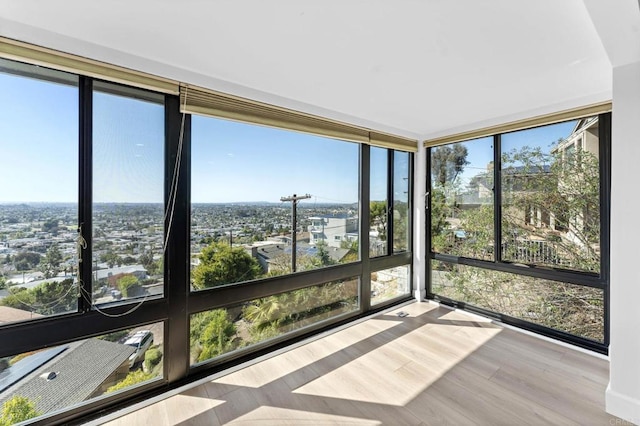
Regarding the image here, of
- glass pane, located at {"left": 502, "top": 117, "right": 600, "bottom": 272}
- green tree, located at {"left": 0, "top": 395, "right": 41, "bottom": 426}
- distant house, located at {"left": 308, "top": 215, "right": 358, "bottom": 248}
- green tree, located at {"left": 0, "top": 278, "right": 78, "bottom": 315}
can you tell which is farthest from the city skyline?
glass pane, located at {"left": 502, "top": 117, "right": 600, "bottom": 272}

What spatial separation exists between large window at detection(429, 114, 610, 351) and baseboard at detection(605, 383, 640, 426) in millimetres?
947

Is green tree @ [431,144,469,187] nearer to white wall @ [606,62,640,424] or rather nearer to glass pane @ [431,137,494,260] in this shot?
glass pane @ [431,137,494,260]

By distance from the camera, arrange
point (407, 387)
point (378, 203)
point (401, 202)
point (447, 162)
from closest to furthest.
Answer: point (407, 387) < point (378, 203) < point (447, 162) < point (401, 202)

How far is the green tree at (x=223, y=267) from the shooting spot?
7.75 ft

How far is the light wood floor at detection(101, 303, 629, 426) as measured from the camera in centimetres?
192

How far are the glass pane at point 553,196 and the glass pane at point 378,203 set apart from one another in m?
1.39

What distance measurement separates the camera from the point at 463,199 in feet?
12.3

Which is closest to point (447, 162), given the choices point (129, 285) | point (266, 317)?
point (266, 317)

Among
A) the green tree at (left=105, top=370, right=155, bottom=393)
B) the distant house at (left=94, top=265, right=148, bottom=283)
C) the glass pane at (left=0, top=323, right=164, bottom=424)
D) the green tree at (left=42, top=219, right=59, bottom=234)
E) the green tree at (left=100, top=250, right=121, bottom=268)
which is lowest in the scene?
the green tree at (left=105, top=370, right=155, bottom=393)

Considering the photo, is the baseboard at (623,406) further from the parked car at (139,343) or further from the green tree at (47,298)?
the green tree at (47,298)

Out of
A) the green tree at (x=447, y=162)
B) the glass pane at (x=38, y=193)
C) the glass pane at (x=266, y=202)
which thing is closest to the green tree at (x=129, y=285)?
the glass pane at (x=38, y=193)

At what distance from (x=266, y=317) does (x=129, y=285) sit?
4.00 feet

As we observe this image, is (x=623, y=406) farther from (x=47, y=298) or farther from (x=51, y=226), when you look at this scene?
(x=51, y=226)

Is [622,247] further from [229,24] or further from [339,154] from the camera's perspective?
[229,24]
